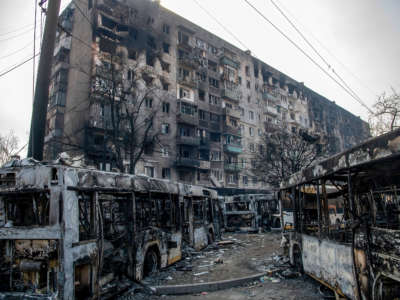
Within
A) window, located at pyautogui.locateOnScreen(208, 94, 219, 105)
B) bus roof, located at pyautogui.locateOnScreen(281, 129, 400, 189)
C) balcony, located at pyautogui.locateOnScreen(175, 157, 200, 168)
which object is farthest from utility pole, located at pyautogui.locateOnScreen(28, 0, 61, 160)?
window, located at pyautogui.locateOnScreen(208, 94, 219, 105)

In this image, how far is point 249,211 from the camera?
71.6 ft

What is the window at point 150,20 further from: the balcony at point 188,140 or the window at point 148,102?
the balcony at point 188,140

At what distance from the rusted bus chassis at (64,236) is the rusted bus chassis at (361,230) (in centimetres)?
451

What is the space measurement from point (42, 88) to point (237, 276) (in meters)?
8.45

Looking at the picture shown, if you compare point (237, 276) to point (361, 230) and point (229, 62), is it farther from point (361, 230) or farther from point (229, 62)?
point (229, 62)

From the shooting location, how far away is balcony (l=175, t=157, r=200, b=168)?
30678 mm

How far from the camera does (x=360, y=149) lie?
4.56 metres

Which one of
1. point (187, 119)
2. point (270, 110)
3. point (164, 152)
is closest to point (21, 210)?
point (164, 152)

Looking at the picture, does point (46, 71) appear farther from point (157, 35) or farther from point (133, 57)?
point (157, 35)

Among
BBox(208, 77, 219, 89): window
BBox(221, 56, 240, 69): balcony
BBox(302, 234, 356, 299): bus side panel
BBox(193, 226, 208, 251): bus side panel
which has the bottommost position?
BBox(193, 226, 208, 251): bus side panel

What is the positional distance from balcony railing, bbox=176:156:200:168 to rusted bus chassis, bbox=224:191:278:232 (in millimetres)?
8807

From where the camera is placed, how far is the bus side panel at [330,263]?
513 centimetres

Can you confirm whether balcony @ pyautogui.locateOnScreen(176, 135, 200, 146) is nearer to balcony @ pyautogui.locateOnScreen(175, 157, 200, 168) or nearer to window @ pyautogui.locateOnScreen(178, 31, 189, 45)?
balcony @ pyautogui.locateOnScreen(175, 157, 200, 168)

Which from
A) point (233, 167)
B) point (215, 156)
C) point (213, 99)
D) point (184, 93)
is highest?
point (213, 99)
